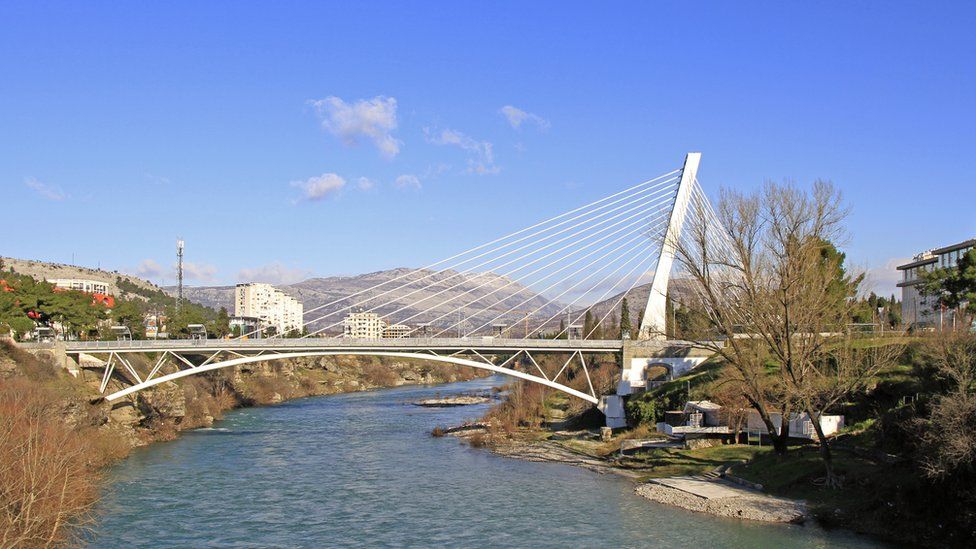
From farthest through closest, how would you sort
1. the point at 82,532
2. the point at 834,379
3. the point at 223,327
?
the point at 223,327 → the point at 834,379 → the point at 82,532

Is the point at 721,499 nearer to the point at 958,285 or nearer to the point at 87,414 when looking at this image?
the point at 958,285

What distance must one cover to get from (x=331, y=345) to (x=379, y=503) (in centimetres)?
2157

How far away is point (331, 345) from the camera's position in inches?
2007

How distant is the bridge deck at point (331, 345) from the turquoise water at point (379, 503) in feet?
17.5

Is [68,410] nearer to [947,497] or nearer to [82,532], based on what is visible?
[82,532]

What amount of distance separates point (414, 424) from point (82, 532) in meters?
→ 34.4

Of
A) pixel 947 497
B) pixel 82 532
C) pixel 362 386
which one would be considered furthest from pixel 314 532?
pixel 362 386

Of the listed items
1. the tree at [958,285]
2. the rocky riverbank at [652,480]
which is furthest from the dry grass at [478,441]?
the tree at [958,285]

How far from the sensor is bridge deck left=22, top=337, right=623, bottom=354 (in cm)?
4919

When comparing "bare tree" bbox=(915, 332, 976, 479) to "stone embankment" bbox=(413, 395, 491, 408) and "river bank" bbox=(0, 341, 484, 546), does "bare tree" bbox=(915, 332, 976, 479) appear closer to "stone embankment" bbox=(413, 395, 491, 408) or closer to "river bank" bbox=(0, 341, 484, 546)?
"river bank" bbox=(0, 341, 484, 546)

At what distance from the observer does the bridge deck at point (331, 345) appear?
161 feet

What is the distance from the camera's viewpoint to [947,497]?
22266 mm

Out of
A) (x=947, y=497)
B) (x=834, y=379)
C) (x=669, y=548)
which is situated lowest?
(x=669, y=548)

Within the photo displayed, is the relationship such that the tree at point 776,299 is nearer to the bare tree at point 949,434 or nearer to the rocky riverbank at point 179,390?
the bare tree at point 949,434
